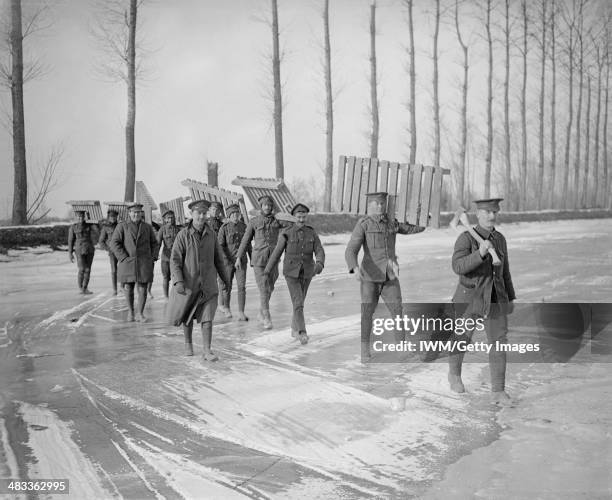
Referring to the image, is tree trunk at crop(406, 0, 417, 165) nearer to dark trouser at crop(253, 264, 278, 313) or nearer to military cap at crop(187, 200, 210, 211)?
dark trouser at crop(253, 264, 278, 313)

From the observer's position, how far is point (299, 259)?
27.2 feet

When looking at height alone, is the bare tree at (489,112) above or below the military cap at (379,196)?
above

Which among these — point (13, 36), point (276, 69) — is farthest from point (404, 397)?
point (276, 69)

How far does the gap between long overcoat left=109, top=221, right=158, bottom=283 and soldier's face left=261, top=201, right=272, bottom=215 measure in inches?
78.2

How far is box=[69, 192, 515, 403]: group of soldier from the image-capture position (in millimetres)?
5594

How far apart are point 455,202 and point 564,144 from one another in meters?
12.4

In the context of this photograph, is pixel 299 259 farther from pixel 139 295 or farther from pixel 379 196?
pixel 139 295

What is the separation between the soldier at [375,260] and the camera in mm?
7117

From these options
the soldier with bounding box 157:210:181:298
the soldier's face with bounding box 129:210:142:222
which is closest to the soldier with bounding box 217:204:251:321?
the soldier's face with bounding box 129:210:142:222

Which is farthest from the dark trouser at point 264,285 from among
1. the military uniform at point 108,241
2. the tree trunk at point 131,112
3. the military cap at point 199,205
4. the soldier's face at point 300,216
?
the tree trunk at point 131,112

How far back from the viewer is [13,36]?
727 inches

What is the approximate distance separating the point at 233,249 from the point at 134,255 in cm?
140

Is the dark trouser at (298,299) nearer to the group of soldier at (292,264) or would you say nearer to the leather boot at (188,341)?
the group of soldier at (292,264)

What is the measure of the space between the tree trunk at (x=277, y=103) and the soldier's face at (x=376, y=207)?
1743 cm
